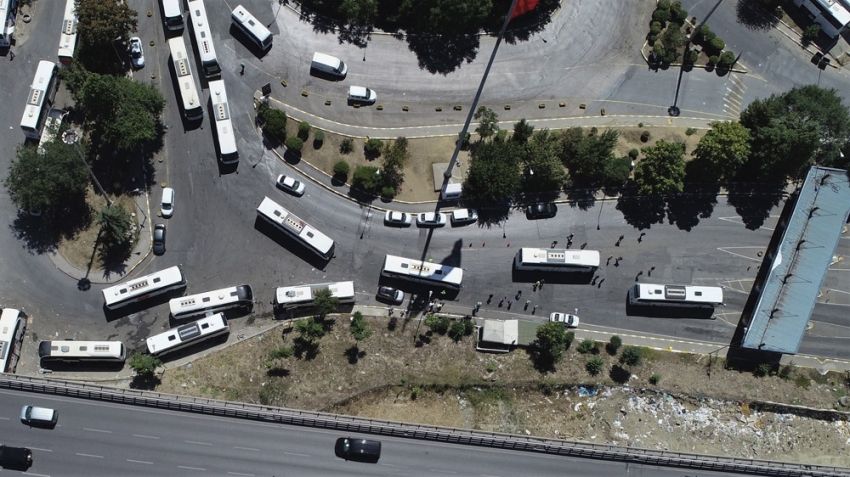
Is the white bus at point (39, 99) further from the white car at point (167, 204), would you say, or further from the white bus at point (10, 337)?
the white bus at point (10, 337)

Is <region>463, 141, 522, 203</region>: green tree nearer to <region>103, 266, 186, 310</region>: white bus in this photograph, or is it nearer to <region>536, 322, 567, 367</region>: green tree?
<region>536, 322, 567, 367</region>: green tree

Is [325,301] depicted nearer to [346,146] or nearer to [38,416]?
[346,146]

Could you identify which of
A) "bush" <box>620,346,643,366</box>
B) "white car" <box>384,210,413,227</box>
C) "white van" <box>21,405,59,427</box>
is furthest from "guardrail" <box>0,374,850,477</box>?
"white car" <box>384,210,413,227</box>

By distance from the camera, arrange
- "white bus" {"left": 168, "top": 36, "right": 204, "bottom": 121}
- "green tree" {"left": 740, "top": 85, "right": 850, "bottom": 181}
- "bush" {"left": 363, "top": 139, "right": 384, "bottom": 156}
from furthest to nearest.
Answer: "bush" {"left": 363, "top": 139, "right": 384, "bottom": 156}, "white bus" {"left": 168, "top": 36, "right": 204, "bottom": 121}, "green tree" {"left": 740, "top": 85, "right": 850, "bottom": 181}

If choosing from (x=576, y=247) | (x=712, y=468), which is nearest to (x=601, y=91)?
(x=576, y=247)

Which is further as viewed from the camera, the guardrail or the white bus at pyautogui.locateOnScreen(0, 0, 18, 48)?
the white bus at pyautogui.locateOnScreen(0, 0, 18, 48)

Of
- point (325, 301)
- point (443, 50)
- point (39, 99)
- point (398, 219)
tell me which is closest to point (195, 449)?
point (325, 301)
